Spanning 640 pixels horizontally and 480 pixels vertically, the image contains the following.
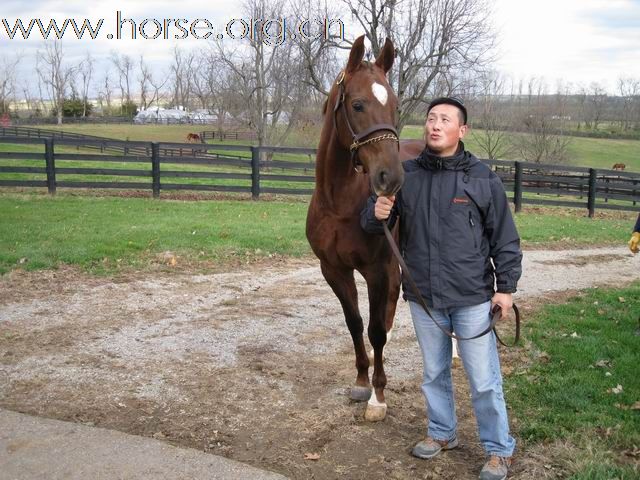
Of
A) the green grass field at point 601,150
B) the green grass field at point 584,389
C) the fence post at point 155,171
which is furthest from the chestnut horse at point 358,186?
the green grass field at point 601,150

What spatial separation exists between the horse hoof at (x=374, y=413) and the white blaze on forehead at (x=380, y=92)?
1.93 metres

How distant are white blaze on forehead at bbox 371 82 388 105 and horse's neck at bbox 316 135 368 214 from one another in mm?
556

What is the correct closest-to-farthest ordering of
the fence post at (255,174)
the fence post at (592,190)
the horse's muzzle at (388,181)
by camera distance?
the horse's muzzle at (388,181) → the fence post at (255,174) → the fence post at (592,190)

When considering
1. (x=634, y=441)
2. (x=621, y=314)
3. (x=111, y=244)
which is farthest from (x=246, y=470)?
(x=111, y=244)

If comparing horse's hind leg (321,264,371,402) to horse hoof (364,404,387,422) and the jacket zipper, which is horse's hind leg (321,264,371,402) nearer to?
horse hoof (364,404,387,422)

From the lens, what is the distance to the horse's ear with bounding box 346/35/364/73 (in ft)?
10.5

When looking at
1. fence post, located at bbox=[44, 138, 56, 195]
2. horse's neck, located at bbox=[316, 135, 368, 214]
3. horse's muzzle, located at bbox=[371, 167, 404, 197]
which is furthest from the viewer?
fence post, located at bbox=[44, 138, 56, 195]

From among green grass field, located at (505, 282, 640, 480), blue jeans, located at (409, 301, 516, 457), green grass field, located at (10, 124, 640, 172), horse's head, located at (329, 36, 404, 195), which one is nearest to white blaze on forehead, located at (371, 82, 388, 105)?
horse's head, located at (329, 36, 404, 195)

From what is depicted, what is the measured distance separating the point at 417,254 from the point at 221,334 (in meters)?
2.88

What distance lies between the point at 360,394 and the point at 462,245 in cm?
159

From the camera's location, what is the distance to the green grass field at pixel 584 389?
126 inches

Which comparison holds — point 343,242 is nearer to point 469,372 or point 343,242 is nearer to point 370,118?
point 370,118

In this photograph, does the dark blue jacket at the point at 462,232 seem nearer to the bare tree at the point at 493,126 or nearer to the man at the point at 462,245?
the man at the point at 462,245

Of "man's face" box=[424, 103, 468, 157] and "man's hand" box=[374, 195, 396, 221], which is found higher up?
"man's face" box=[424, 103, 468, 157]
